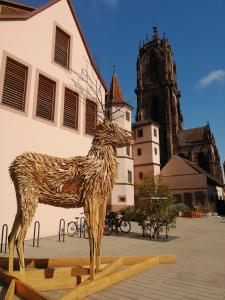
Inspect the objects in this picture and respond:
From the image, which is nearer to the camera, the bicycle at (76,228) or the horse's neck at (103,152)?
the horse's neck at (103,152)

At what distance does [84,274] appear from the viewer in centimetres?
536

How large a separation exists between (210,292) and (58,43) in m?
13.8

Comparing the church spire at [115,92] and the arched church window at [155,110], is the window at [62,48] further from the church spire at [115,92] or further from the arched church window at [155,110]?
the arched church window at [155,110]

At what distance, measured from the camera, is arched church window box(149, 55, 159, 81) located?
62469 millimetres

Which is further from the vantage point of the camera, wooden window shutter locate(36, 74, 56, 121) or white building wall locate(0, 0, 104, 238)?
wooden window shutter locate(36, 74, 56, 121)

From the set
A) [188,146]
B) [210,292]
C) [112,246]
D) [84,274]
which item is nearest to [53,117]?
[112,246]

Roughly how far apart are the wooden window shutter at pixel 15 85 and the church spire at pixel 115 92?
18430mm

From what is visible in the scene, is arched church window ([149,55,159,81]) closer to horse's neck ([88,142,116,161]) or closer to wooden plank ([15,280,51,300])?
horse's neck ([88,142,116,161])

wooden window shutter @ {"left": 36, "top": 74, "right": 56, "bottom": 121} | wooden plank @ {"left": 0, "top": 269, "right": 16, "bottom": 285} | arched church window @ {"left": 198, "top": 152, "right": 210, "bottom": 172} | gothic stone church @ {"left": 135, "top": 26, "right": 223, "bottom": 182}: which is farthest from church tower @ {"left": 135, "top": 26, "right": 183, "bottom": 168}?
wooden plank @ {"left": 0, "top": 269, "right": 16, "bottom": 285}

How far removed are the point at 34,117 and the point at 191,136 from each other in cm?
4888

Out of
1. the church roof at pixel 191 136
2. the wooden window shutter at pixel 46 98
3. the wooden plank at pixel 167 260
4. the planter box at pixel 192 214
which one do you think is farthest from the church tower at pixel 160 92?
the wooden plank at pixel 167 260

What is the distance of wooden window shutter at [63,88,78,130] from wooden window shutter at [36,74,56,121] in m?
0.93

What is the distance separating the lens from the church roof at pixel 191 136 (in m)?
54.5

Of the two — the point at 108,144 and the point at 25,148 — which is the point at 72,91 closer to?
the point at 25,148
